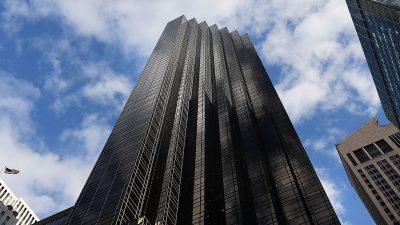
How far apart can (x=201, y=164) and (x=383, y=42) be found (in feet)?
153

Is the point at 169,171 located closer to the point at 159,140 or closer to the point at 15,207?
the point at 159,140

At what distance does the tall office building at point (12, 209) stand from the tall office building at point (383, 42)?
320ft

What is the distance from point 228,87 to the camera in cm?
15875

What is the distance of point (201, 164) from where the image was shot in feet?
342

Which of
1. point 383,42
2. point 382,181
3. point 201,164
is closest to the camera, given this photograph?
point 383,42

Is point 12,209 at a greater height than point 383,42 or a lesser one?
greater

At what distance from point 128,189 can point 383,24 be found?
57090mm

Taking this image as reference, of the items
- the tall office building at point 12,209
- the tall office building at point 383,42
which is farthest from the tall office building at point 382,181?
the tall office building at point 12,209

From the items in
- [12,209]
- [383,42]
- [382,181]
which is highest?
[382,181]

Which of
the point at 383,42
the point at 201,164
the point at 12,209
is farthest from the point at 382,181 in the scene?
the point at 12,209

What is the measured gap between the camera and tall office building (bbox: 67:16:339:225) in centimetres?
8662

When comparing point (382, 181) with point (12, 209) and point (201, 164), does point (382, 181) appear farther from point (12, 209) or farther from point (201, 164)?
point (12, 209)

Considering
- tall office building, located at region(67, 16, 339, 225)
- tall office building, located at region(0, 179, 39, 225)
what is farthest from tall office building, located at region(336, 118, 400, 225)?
tall office building, located at region(0, 179, 39, 225)

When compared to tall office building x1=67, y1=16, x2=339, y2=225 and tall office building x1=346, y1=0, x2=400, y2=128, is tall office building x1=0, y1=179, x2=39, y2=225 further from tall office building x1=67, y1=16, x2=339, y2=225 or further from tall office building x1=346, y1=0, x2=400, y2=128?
tall office building x1=346, y1=0, x2=400, y2=128
